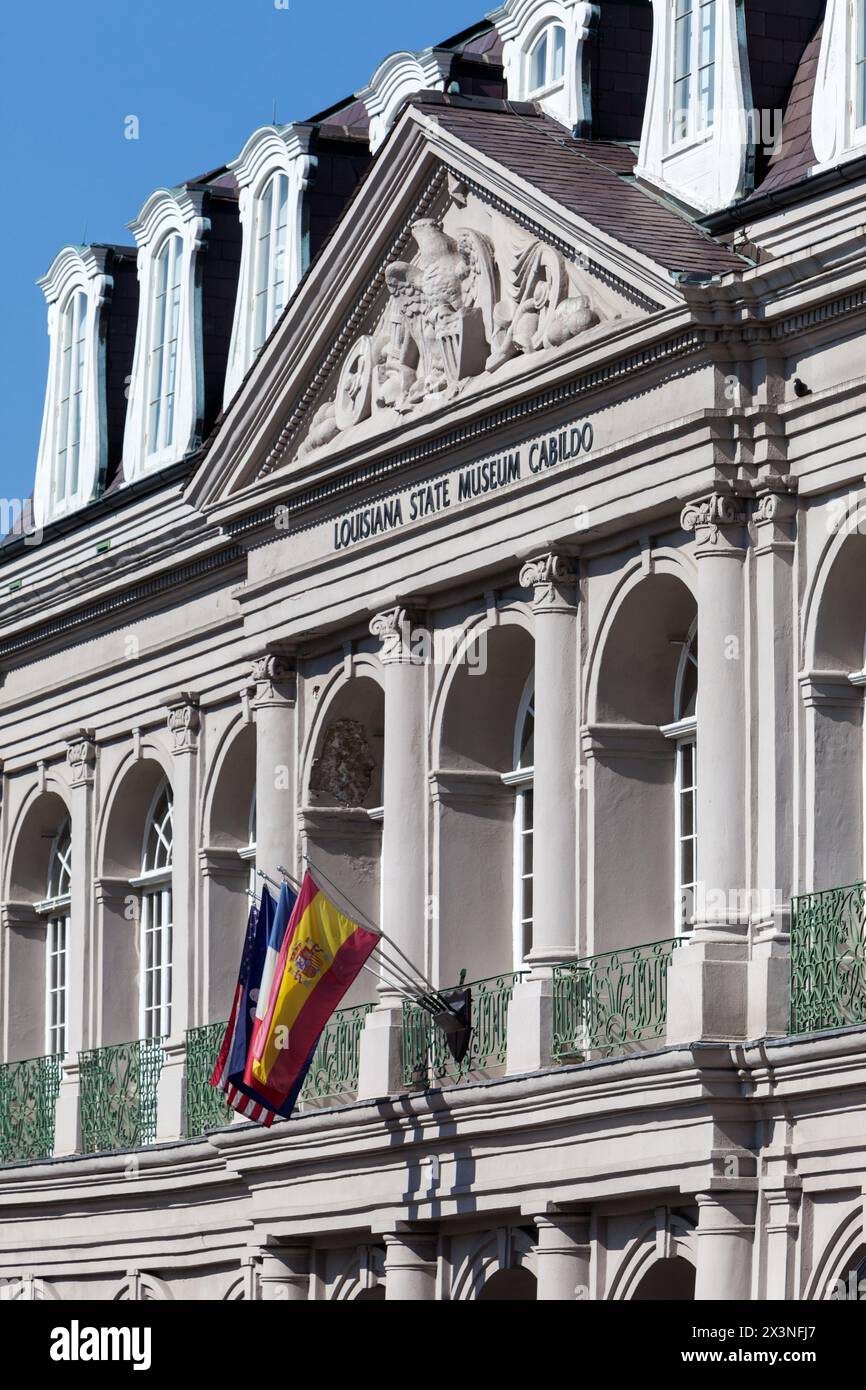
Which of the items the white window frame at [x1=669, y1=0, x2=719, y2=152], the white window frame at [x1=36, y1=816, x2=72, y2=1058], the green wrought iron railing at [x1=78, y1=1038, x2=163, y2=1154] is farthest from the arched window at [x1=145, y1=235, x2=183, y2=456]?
the white window frame at [x1=669, y1=0, x2=719, y2=152]

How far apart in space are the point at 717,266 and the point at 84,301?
14.8m

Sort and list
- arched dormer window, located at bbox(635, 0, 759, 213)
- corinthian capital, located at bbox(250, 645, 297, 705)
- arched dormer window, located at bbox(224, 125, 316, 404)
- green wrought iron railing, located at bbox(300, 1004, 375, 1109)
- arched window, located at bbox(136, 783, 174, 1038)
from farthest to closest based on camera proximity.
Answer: arched window, located at bbox(136, 783, 174, 1038), arched dormer window, located at bbox(224, 125, 316, 404), corinthian capital, located at bbox(250, 645, 297, 705), green wrought iron railing, located at bbox(300, 1004, 375, 1109), arched dormer window, located at bbox(635, 0, 759, 213)

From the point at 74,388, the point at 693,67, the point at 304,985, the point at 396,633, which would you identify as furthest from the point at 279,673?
the point at 74,388

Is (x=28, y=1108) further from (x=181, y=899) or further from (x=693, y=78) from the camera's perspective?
(x=693, y=78)

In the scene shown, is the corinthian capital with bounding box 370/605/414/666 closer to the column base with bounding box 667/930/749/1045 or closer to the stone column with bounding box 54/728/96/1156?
the column base with bounding box 667/930/749/1045

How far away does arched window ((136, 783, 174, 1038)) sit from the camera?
125 ft

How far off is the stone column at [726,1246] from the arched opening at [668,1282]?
3.49 ft

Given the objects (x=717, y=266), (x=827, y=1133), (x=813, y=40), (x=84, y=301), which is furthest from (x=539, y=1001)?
(x=84, y=301)

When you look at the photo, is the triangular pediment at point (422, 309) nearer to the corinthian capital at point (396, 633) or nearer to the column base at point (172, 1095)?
the corinthian capital at point (396, 633)

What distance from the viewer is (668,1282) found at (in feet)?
92.7

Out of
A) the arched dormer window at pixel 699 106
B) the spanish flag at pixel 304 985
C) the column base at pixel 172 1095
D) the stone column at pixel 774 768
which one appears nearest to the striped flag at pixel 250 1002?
the spanish flag at pixel 304 985

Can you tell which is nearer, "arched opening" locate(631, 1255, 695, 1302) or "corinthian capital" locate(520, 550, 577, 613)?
"arched opening" locate(631, 1255, 695, 1302)

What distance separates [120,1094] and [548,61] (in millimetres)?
11679

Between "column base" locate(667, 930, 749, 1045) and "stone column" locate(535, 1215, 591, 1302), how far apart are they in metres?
2.28
